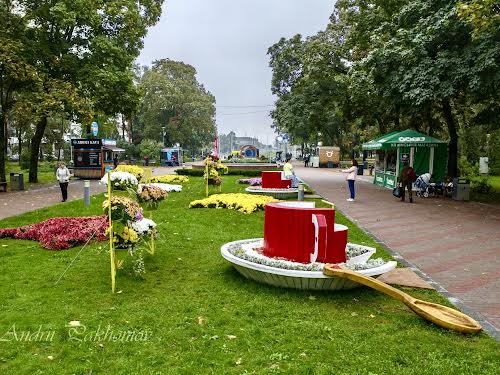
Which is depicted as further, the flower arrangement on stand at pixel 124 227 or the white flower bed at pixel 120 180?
the white flower bed at pixel 120 180

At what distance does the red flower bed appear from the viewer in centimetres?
927

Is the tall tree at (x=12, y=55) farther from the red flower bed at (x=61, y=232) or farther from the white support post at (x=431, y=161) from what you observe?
the white support post at (x=431, y=161)

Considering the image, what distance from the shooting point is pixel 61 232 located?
32.7 ft

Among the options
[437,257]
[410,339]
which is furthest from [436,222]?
[410,339]

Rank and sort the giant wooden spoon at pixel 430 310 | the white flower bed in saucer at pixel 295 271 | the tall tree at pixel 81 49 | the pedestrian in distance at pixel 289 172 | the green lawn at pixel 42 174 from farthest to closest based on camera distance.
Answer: the green lawn at pixel 42 174 < the tall tree at pixel 81 49 < the pedestrian in distance at pixel 289 172 < the white flower bed in saucer at pixel 295 271 < the giant wooden spoon at pixel 430 310

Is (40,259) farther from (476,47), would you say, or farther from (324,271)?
(476,47)

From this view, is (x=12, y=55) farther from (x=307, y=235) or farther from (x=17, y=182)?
(x=307, y=235)

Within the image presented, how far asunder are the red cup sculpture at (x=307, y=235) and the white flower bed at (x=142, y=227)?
2.26m

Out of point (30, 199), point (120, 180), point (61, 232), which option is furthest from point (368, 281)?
point (30, 199)

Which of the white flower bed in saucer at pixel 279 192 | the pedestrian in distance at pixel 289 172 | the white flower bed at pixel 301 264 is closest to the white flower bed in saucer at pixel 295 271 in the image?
the white flower bed at pixel 301 264

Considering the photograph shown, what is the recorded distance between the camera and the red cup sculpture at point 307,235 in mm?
6621

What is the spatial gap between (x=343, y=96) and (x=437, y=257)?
21.3 m

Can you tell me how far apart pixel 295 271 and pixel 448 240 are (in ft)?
19.5

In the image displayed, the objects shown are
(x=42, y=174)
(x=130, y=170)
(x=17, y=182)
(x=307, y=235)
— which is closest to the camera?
(x=307, y=235)
